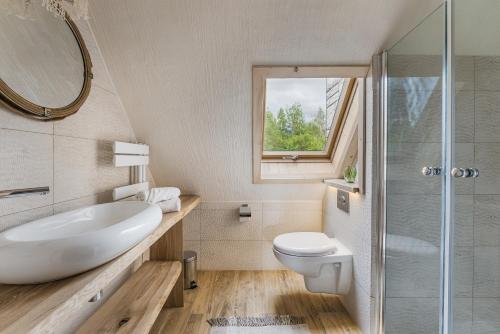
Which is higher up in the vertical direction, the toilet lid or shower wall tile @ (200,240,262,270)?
the toilet lid

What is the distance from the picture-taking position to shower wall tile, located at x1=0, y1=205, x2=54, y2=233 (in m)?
0.91

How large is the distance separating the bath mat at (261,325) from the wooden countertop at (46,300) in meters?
1.15

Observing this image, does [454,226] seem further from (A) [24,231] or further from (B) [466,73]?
(A) [24,231]

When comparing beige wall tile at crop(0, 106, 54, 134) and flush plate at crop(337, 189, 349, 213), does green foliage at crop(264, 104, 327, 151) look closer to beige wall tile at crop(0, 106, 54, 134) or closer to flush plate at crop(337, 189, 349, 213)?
flush plate at crop(337, 189, 349, 213)

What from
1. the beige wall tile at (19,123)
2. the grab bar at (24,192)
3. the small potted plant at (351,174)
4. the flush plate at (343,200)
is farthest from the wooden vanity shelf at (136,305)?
the small potted plant at (351,174)

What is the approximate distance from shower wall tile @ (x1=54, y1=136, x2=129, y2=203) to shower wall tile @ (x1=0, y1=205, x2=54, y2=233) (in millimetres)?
69

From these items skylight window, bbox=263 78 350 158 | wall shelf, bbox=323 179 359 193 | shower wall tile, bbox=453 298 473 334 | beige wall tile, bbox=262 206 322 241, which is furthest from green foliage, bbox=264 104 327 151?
shower wall tile, bbox=453 298 473 334

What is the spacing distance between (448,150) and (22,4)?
5.80 feet

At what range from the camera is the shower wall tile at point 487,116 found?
1.03m

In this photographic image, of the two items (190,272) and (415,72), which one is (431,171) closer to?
(415,72)

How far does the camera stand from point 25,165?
38.9 inches

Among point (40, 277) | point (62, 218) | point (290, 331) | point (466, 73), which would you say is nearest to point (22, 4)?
point (62, 218)

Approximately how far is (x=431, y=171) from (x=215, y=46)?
127 cm

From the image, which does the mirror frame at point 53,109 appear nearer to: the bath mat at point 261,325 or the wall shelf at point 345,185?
the bath mat at point 261,325
